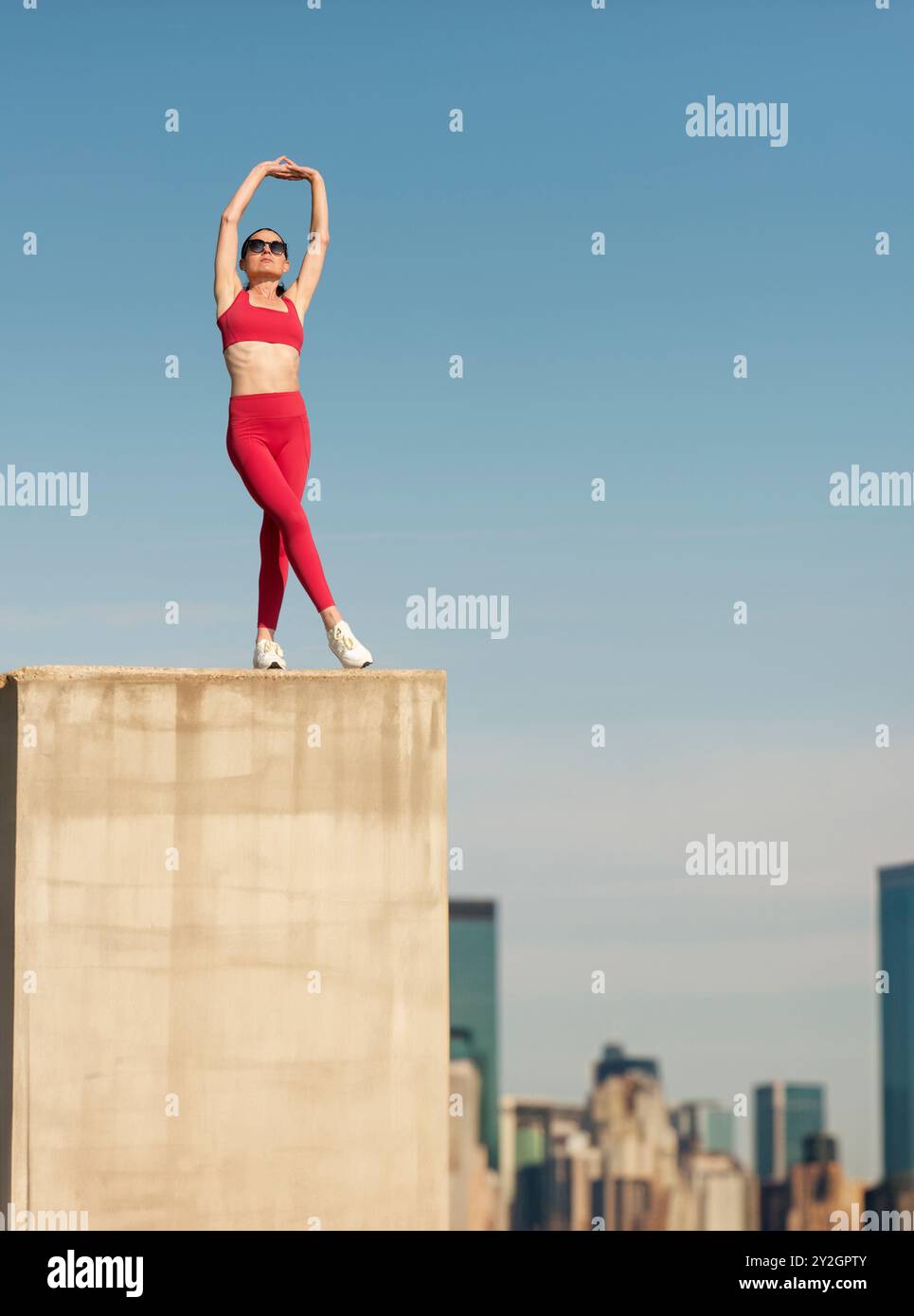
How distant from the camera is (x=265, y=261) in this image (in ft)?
31.0

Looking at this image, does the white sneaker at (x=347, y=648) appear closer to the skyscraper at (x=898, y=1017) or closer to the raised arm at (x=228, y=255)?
the raised arm at (x=228, y=255)

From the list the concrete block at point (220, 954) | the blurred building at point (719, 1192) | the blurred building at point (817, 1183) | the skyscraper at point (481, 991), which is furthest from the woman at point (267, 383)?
the skyscraper at point (481, 991)

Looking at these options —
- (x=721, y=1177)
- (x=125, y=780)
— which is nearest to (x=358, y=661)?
(x=125, y=780)

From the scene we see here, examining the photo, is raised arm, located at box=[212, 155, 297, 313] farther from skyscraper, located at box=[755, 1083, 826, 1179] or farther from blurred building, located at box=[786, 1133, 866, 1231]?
skyscraper, located at box=[755, 1083, 826, 1179]

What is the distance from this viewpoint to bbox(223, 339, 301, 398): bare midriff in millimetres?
9375

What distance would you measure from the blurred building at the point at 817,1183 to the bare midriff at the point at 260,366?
253ft

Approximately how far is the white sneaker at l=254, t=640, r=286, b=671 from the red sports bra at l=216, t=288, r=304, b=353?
1814mm

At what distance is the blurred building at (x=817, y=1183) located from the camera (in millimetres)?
89000

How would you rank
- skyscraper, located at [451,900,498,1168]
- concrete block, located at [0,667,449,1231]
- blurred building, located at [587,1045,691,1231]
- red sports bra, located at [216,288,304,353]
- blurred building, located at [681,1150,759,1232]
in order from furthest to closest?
skyscraper, located at [451,900,498,1168] → blurred building, located at [587,1045,691,1231] → blurred building, located at [681,1150,759,1232] → red sports bra, located at [216,288,304,353] → concrete block, located at [0,667,449,1231]

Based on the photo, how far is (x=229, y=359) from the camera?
9.43 m

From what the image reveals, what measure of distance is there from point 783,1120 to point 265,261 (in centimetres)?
13531

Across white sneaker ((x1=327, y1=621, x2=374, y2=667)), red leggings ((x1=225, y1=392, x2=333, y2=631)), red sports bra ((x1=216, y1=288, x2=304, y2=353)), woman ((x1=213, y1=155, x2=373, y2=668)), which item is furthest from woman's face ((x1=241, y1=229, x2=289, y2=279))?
white sneaker ((x1=327, y1=621, x2=374, y2=667))

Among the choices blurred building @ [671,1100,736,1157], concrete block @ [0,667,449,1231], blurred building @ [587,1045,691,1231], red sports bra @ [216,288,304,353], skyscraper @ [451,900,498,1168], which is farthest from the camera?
blurred building @ [671,1100,736,1157]
